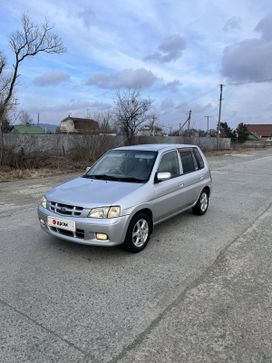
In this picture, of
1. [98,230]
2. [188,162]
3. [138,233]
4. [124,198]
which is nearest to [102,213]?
[98,230]

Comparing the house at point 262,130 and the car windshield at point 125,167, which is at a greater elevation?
the house at point 262,130

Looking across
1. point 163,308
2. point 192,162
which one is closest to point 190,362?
point 163,308

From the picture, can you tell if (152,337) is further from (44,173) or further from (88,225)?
(44,173)

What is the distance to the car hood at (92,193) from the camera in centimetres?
455

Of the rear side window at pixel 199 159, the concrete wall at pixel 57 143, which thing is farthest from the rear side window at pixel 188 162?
the concrete wall at pixel 57 143

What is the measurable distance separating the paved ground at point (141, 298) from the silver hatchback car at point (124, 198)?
1.26 ft

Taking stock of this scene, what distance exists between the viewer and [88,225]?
4.40 m

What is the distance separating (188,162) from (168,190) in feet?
4.31

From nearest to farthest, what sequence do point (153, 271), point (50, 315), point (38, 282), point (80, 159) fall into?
1. point (50, 315)
2. point (38, 282)
3. point (153, 271)
4. point (80, 159)

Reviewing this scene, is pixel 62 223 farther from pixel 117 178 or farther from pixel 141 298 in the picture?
pixel 141 298

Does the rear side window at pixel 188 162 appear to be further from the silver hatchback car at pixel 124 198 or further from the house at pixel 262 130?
the house at pixel 262 130

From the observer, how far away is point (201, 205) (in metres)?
7.18

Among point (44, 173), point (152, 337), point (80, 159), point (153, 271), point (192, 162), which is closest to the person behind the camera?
point (152, 337)

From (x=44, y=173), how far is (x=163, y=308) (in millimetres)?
12372
